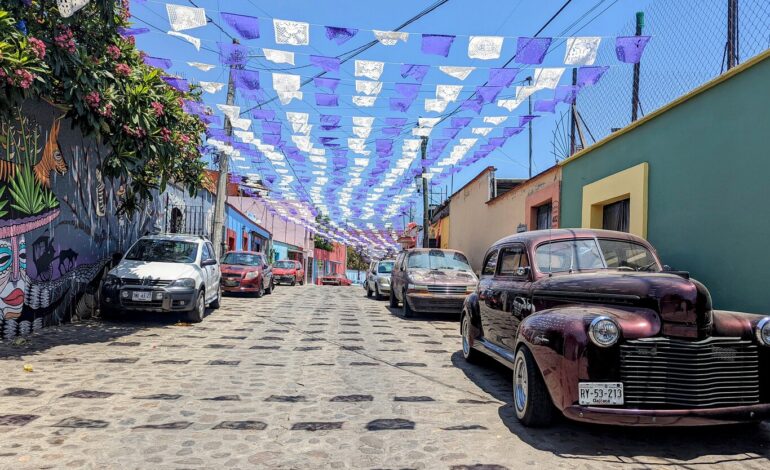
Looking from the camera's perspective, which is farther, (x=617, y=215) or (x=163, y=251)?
(x=163, y=251)

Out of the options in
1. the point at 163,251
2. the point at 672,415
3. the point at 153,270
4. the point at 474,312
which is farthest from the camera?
the point at 163,251

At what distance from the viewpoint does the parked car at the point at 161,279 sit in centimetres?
914

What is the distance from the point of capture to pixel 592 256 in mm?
5316

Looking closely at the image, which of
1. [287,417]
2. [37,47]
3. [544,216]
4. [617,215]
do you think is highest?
[37,47]

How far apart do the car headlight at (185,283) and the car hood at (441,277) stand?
Result: 459 cm

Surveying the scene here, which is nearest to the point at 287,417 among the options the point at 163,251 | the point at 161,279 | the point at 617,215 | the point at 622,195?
the point at 161,279

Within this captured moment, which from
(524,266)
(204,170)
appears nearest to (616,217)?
(524,266)

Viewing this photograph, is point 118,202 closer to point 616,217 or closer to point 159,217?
point 159,217

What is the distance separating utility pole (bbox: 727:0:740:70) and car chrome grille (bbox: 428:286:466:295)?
6.28 m

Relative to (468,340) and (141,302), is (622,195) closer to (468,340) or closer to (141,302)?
(468,340)

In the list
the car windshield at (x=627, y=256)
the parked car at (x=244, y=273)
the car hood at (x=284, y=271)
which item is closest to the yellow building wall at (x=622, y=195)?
the car windshield at (x=627, y=256)

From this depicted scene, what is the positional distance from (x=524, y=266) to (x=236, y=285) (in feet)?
44.4

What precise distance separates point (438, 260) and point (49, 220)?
785 cm

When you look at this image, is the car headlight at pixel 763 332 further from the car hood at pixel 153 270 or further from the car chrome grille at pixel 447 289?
the car hood at pixel 153 270
